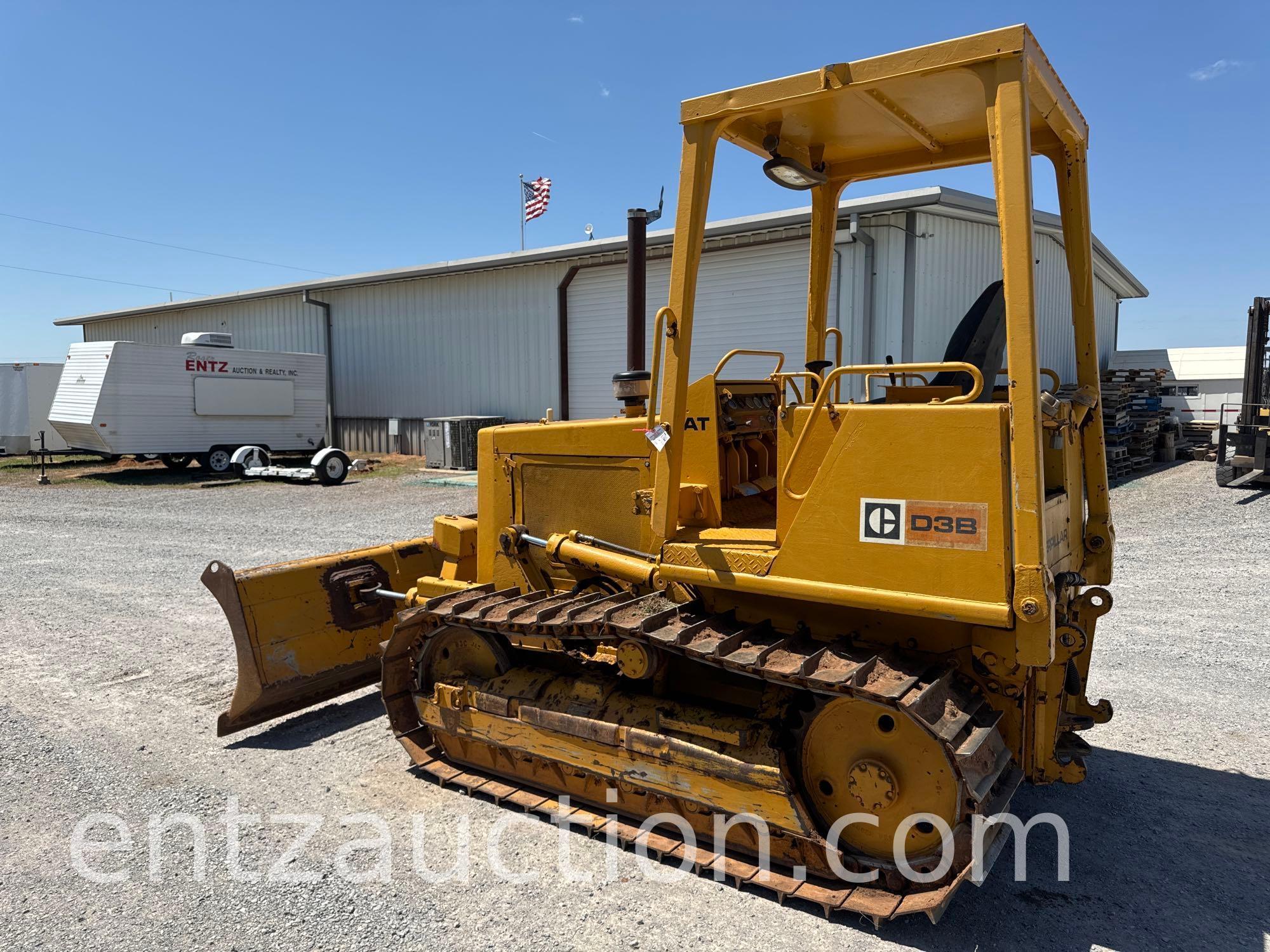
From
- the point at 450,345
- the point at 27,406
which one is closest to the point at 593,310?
the point at 450,345

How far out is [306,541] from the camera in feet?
40.6

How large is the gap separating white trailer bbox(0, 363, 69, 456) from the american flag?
14677mm

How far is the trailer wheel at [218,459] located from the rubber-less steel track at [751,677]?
1955cm

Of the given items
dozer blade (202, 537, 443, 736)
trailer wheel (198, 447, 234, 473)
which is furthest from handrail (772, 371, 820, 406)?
trailer wheel (198, 447, 234, 473)

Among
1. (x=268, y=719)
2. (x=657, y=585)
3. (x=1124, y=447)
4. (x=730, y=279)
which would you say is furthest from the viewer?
(x=1124, y=447)

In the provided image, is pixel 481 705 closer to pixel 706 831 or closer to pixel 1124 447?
pixel 706 831

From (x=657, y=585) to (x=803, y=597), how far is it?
91cm

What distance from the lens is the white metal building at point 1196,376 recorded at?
24.2 m

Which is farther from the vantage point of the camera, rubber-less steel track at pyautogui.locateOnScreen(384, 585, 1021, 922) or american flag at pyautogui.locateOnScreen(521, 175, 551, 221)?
american flag at pyautogui.locateOnScreen(521, 175, 551, 221)

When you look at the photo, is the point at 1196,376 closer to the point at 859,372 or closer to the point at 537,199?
the point at 537,199

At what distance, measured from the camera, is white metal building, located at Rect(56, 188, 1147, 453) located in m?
15.0

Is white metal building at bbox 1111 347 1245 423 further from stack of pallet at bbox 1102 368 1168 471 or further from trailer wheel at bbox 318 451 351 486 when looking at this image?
trailer wheel at bbox 318 451 351 486

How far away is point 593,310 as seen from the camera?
65.6ft

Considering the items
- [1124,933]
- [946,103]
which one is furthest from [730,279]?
[1124,933]
